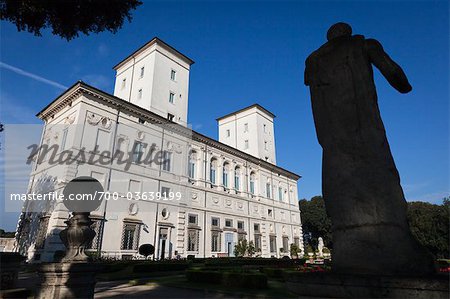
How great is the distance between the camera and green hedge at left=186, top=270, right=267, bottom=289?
11.0 meters

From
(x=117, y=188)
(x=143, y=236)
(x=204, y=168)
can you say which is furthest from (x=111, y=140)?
(x=204, y=168)

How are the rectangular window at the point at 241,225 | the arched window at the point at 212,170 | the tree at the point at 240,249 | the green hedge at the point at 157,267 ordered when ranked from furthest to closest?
the rectangular window at the point at 241,225, the arched window at the point at 212,170, the tree at the point at 240,249, the green hedge at the point at 157,267

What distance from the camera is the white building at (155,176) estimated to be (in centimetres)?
2217

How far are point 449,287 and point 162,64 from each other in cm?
3284

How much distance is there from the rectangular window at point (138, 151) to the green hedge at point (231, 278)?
1506cm

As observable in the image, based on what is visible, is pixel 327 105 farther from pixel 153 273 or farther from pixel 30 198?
pixel 30 198

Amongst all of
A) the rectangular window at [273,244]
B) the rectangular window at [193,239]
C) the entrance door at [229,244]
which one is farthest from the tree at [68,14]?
the rectangular window at [273,244]

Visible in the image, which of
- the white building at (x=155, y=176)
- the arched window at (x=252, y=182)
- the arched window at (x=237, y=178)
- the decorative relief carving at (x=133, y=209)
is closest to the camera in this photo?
the white building at (x=155, y=176)

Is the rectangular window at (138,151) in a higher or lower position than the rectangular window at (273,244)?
higher

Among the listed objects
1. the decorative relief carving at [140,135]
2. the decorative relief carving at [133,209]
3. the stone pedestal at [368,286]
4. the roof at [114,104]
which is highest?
the roof at [114,104]

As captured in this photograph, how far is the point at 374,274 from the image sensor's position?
2523 mm

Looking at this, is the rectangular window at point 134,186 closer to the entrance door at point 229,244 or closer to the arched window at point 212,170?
the arched window at point 212,170

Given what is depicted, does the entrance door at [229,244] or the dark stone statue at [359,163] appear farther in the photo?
the entrance door at [229,244]

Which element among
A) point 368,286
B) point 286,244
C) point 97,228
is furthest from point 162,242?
point 368,286
